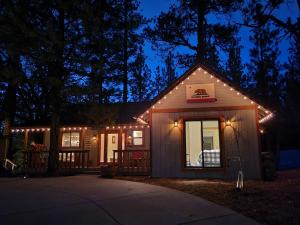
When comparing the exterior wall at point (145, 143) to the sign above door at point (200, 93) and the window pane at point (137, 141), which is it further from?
the sign above door at point (200, 93)

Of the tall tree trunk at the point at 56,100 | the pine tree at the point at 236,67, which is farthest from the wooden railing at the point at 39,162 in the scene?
the pine tree at the point at 236,67

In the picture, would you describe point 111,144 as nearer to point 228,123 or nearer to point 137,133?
point 137,133

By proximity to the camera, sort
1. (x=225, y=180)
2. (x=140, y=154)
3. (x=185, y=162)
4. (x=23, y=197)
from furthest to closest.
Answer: (x=140, y=154) → (x=185, y=162) → (x=225, y=180) → (x=23, y=197)

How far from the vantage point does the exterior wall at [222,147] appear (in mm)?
11109

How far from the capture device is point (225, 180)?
10.9m

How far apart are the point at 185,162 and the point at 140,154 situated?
128 inches

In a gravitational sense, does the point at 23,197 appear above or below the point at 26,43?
below

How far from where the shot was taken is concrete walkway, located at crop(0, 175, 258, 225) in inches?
198

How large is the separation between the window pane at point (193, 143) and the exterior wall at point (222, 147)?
1.25 ft

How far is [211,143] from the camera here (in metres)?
11.8

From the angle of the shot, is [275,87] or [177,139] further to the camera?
[275,87]

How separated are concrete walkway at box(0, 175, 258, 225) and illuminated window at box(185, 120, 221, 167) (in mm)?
4094

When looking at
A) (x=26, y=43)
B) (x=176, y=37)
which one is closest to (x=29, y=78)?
(x=26, y=43)

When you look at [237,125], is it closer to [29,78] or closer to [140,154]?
[140,154]
